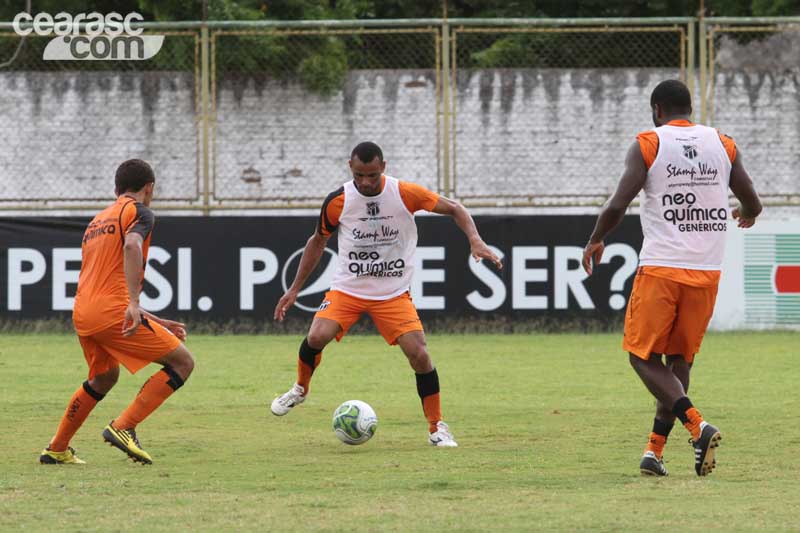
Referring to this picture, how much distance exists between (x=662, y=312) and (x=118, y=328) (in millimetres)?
3169

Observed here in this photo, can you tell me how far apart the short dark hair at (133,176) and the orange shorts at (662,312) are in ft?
9.72

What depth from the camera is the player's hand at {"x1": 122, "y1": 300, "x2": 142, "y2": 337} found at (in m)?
8.45

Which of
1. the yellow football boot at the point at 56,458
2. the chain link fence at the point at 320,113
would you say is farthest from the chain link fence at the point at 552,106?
the yellow football boot at the point at 56,458

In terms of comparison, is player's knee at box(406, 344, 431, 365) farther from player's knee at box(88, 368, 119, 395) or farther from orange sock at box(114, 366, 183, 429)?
player's knee at box(88, 368, 119, 395)

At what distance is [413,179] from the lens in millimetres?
21422

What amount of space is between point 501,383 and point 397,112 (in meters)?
8.81

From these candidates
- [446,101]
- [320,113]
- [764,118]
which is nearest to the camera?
[446,101]

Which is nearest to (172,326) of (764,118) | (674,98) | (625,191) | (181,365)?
(181,365)

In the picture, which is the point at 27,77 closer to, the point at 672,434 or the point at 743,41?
the point at 743,41

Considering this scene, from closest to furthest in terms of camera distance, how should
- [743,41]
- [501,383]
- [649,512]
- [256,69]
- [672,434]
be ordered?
[649,512]
[672,434]
[501,383]
[256,69]
[743,41]

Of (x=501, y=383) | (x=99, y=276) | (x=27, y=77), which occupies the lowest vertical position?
(x=501, y=383)

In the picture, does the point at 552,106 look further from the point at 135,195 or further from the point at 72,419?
the point at 72,419

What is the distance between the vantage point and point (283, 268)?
18547mm

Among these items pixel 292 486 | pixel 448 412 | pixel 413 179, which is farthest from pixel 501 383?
A: pixel 413 179
